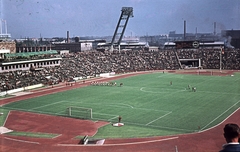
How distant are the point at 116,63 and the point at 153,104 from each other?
159 ft

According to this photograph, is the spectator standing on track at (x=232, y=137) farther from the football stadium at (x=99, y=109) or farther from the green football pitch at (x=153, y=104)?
the green football pitch at (x=153, y=104)

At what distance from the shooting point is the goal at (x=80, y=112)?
3497 centimetres

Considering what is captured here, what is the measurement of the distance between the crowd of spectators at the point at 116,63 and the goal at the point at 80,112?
23066mm

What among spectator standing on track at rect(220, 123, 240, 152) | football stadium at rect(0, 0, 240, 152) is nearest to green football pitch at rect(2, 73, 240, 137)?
football stadium at rect(0, 0, 240, 152)

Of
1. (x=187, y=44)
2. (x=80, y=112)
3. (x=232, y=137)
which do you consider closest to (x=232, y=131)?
(x=232, y=137)

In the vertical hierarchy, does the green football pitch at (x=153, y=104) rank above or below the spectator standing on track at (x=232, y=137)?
below

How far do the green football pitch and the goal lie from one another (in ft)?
2.02

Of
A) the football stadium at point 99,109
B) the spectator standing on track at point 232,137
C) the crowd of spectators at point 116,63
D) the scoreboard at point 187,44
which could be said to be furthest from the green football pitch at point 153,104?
the scoreboard at point 187,44

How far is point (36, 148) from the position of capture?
24000 millimetres

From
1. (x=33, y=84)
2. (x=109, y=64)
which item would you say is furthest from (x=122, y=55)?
(x=33, y=84)

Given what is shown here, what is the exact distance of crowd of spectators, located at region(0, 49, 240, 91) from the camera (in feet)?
208

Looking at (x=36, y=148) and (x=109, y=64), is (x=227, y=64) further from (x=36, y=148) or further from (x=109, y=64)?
(x=36, y=148)

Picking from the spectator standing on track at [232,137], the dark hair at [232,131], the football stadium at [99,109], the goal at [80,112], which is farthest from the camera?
the goal at [80,112]

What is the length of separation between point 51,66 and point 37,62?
13.9ft
